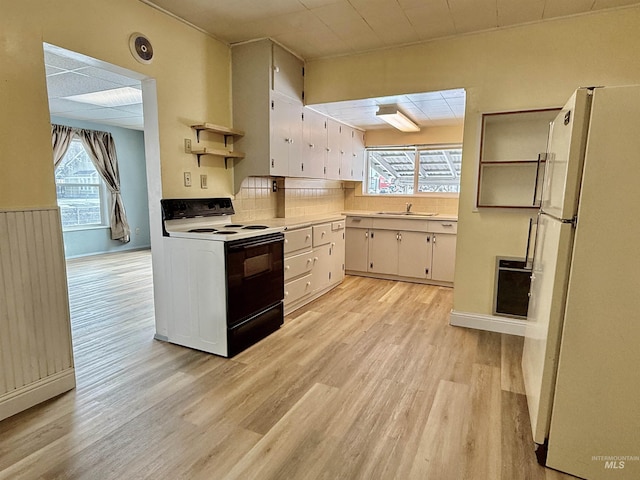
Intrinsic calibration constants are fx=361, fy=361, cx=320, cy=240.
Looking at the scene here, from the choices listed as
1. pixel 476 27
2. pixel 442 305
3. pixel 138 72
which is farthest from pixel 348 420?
pixel 476 27

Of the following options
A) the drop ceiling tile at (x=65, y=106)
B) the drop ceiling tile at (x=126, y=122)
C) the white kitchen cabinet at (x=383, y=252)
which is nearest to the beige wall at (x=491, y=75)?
the white kitchen cabinet at (x=383, y=252)

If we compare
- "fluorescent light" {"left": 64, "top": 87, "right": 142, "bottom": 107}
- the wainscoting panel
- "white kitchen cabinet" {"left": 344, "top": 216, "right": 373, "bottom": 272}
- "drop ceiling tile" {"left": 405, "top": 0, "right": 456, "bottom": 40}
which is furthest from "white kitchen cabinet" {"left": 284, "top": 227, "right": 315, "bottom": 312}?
"fluorescent light" {"left": 64, "top": 87, "right": 142, "bottom": 107}

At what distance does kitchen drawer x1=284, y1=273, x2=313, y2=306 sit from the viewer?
363 cm

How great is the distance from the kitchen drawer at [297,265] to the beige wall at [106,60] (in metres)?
0.96

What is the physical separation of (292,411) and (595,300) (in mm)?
1633

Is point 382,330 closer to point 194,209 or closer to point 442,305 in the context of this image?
point 442,305

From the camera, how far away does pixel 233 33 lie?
10.8 ft

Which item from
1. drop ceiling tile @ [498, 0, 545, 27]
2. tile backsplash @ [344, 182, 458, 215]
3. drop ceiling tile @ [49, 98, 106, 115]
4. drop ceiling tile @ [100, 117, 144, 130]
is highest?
drop ceiling tile @ [498, 0, 545, 27]

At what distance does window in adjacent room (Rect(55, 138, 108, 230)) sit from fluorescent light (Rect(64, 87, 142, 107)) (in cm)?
194

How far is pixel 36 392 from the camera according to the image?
7.07 feet

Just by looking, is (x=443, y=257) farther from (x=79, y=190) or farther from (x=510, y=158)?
(x=79, y=190)

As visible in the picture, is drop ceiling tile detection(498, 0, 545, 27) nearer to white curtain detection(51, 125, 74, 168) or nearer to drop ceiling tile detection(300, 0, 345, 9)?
drop ceiling tile detection(300, 0, 345, 9)

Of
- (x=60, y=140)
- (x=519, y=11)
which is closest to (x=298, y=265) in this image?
(x=519, y=11)

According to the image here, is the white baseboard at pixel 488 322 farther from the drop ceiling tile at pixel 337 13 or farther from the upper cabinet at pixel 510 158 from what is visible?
the drop ceiling tile at pixel 337 13
